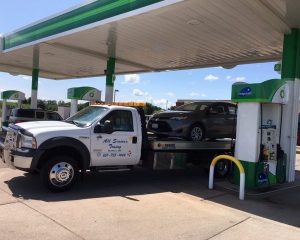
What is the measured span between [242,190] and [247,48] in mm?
8483

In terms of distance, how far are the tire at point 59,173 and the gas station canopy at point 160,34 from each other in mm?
4723

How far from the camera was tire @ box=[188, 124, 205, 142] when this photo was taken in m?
11.6

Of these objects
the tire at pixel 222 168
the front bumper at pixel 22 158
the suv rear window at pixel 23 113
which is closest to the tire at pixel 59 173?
the front bumper at pixel 22 158

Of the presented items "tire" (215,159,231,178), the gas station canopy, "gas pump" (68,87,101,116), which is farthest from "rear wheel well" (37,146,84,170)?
"gas pump" (68,87,101,116)

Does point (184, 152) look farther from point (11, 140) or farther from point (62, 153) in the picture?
point (11, 140)

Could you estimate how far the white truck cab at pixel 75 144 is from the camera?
→ 328 inches

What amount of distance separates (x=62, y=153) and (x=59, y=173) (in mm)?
446

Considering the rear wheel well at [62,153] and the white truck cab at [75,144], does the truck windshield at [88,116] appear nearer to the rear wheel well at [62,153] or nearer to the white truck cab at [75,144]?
the white truck cab at [75,144]

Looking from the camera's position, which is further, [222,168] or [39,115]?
[39,115]

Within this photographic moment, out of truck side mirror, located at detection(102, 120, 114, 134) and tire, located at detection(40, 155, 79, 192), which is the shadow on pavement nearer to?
tire, located at detection(40, 155, 79, 192)

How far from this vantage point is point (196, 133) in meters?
11.8

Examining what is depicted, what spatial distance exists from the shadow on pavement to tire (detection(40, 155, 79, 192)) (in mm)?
180

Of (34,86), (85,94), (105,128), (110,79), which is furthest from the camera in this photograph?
(34,86)

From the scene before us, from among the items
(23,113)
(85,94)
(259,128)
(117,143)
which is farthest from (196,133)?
(23,113)
